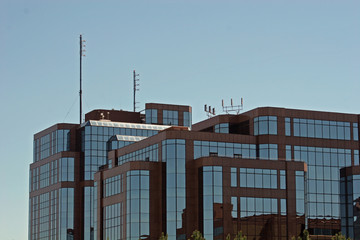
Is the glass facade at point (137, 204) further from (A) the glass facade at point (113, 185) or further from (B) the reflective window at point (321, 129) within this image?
(B) the reflective window at point (321, 129)

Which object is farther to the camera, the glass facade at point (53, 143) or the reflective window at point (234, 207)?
the glass facade at point (53, 143)

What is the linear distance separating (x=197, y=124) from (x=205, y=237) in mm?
28904

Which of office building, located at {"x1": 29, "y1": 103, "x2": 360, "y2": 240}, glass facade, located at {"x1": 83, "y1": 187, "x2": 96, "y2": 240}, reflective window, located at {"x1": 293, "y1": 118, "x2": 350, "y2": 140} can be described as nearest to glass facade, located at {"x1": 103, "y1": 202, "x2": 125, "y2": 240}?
office building, located at {"x1": 29, "y1": 103, "x2": 360, "y2": 240}

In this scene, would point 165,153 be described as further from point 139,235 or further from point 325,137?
point 325,137

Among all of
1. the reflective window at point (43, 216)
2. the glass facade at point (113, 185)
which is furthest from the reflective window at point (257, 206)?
the reflective window at point (43, 216)

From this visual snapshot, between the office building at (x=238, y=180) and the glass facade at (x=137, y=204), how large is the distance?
0.43ft

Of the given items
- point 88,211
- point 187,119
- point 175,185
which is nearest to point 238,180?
point 175,185

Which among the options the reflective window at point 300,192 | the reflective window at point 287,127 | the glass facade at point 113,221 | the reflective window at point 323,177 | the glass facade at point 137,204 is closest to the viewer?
the glass facade at point 137,204

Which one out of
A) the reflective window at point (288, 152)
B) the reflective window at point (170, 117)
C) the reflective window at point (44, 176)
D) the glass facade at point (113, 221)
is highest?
the reflective window at point (170, 117)

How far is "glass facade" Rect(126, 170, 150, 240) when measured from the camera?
4616 inches

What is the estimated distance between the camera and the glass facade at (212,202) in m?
114

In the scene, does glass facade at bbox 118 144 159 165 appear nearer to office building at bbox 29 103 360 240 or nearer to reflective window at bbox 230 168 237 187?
office building at bbox 29 103 360 240

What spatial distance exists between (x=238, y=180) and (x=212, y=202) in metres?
4.61

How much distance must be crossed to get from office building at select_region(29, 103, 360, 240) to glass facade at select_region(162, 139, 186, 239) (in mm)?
131
